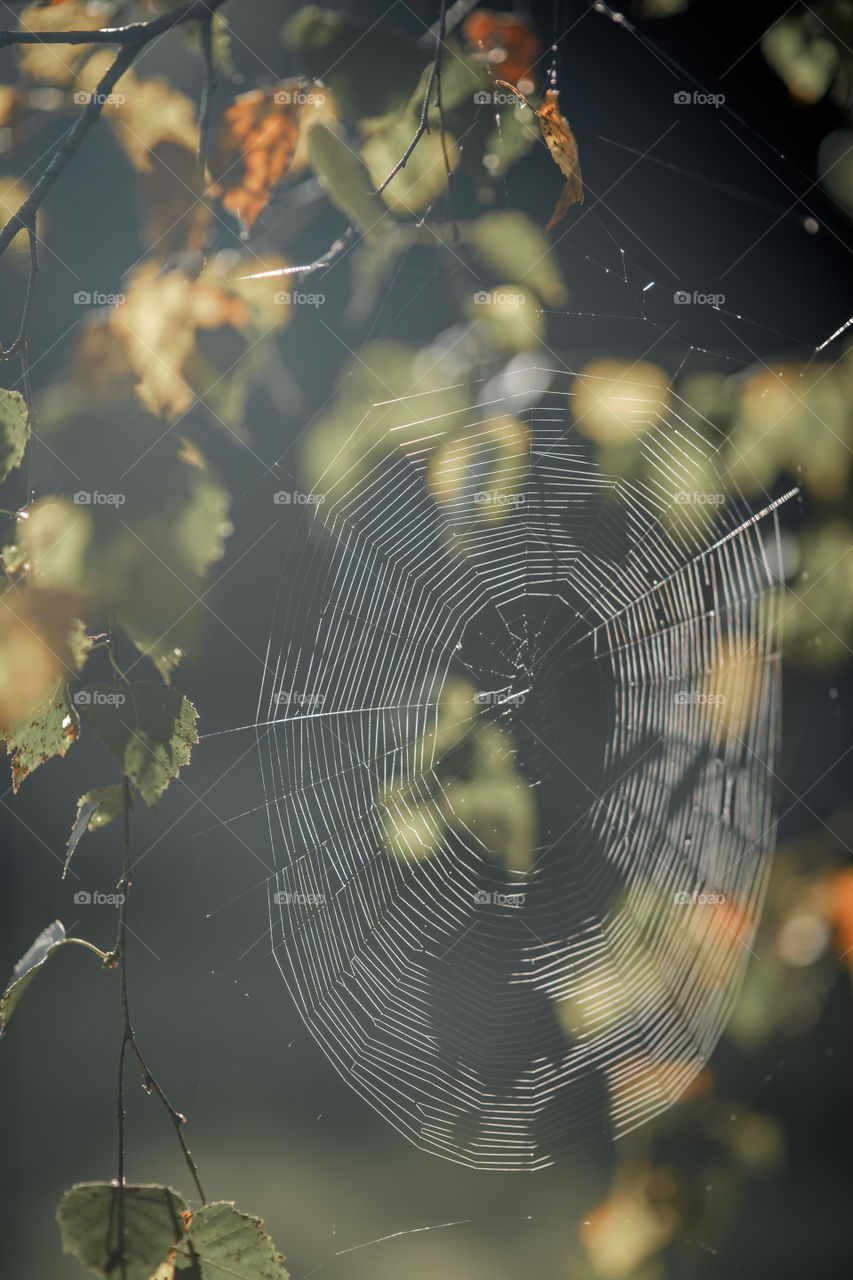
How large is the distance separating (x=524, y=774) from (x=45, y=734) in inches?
14.1

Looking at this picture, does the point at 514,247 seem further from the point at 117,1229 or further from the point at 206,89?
the point at 117,1229

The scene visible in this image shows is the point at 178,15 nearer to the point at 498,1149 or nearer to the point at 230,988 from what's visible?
the point at 230,988

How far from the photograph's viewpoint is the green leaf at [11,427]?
1.10ft

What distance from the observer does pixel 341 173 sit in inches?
18.0

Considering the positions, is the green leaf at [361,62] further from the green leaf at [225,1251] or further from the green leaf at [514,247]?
the green leaf at [225,1251]

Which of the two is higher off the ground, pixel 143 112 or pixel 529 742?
pixel 143 112

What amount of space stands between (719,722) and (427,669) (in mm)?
230

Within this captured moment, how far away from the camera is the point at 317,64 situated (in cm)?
44

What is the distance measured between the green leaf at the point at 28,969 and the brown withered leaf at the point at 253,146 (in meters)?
0.41

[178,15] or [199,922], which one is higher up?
[178,15]

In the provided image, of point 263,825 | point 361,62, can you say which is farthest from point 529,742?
point 361,62

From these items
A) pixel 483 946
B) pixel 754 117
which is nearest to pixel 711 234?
pixel 754 117

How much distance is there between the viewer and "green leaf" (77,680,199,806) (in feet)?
1.11

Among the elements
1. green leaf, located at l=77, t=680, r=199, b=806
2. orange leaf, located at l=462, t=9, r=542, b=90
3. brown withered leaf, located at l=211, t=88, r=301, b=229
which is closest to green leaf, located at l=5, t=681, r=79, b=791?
green leaf, located at l=77, t=680, r=199, b=806
